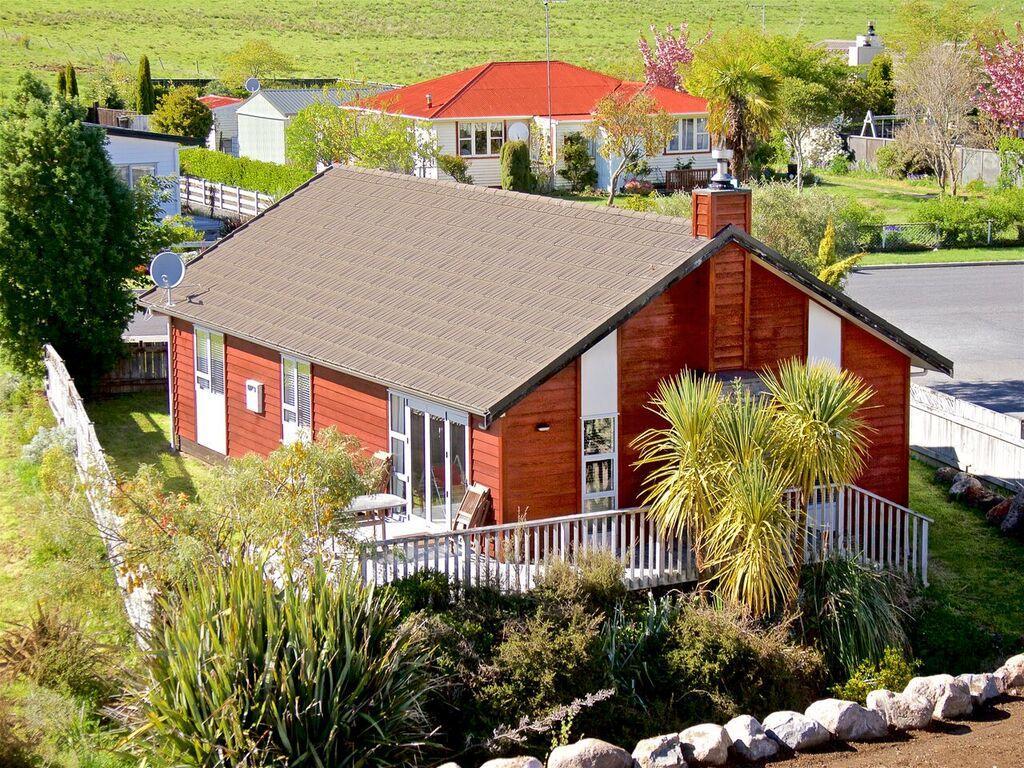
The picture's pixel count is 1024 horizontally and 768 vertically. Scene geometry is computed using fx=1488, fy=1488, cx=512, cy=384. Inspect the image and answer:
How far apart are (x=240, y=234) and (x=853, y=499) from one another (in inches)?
489

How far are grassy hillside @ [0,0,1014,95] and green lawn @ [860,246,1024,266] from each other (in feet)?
171

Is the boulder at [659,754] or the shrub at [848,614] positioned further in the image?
the shrub at [848,614]

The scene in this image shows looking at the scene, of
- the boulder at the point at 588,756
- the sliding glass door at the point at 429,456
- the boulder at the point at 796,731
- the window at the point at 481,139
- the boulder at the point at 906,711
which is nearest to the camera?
the boulder at the point at 588,756

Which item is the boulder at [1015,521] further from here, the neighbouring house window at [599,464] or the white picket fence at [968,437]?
the neighbouring house window at [599,464]

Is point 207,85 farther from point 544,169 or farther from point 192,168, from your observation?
point 544,169

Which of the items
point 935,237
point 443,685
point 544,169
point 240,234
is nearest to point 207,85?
point 544,169

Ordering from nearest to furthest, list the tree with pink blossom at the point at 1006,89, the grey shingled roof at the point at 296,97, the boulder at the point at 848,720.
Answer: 1. the boulder at the point at 848,720
2. the tree with pink blossom at the point at 1006,89
3. the grey shingled roof at the point at 296,97

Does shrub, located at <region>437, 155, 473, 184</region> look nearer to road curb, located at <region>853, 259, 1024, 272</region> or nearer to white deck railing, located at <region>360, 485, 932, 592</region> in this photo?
road curb, located at <region>853, 259, 1024, 272</region>

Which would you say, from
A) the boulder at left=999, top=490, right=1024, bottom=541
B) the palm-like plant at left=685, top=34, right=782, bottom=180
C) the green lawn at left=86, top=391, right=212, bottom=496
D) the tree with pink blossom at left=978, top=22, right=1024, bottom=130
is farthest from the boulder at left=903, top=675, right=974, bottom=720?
the tree with pink blossom at left=978, top=22, right=1024, bottom=130

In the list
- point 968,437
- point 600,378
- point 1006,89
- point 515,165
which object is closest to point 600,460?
point 600,378

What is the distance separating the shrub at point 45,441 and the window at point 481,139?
119ft

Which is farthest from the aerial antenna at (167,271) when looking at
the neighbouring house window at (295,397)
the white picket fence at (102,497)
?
the neighbouring house window at (295,397)

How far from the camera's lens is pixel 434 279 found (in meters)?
21.1

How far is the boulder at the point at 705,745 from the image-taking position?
44.7 feet
